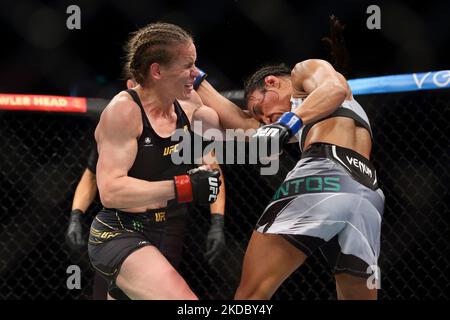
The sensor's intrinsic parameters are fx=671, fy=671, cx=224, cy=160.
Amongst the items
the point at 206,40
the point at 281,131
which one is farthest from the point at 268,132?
the point at 206,40

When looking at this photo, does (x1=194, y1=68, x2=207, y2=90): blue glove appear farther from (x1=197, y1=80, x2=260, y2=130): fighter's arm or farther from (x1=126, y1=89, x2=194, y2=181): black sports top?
(x1=126, y1=89, x2=194, y2=181): black sports top

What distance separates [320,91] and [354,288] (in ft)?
1.98

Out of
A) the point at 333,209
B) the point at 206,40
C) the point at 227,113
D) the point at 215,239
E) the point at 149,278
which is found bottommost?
the point at 215,239

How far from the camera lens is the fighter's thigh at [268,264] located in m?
1.92

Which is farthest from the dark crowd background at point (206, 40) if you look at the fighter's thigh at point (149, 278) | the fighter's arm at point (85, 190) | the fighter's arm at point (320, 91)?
the fighter's thigh at point (149, 278)

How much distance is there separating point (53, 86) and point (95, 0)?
25.1 inches

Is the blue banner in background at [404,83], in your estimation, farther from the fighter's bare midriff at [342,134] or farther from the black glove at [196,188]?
the black glove at [196,188]

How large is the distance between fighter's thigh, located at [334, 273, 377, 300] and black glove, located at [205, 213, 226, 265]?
817 mm

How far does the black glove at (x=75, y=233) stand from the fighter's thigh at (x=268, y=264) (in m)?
1.17

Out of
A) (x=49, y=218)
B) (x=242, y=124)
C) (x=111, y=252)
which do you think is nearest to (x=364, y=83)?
(x=242, y=124)

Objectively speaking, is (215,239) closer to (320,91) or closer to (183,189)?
(183,189)

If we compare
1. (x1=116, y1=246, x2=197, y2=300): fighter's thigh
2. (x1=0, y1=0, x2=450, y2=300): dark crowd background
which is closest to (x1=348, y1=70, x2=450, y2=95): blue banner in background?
(x1=0, y1=0, x2=450, y2=300): dark crowd background

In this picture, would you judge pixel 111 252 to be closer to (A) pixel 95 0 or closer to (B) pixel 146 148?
(B) pixel 146 148

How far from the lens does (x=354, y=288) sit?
2021 mm
